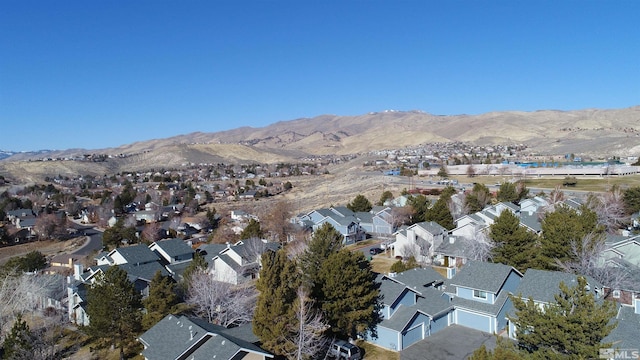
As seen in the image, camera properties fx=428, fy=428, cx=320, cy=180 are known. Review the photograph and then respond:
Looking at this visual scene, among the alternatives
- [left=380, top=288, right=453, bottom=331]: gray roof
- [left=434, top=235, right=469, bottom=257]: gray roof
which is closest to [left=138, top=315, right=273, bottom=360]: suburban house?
[left=380, top=288, right=453, bottom=331]: gray roof

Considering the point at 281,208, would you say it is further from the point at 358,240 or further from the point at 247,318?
the point at 247,318

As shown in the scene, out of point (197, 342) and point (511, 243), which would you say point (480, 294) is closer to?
point (511, 243)

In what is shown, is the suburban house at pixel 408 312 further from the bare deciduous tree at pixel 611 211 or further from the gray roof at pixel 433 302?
the bare deciduous tree at pixel 611 211

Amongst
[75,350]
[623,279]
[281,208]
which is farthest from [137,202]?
[623,279]

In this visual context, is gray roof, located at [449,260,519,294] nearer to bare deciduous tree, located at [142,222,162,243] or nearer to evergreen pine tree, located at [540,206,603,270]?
evergreen pine tree, located at [540,206,603,270]

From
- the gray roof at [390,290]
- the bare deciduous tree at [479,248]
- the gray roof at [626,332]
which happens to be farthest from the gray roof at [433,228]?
the gray roof at [626,332]
